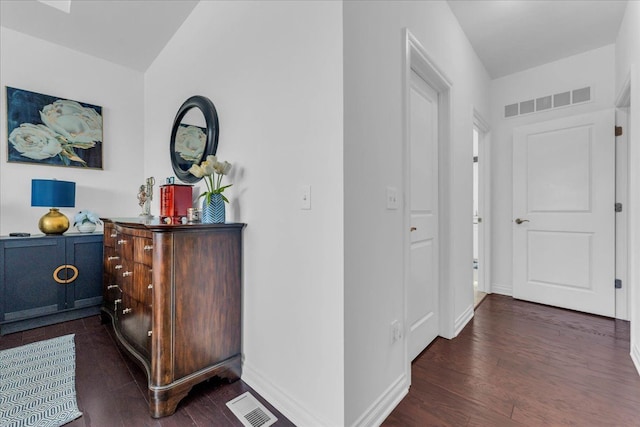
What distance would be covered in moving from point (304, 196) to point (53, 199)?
8.30ft

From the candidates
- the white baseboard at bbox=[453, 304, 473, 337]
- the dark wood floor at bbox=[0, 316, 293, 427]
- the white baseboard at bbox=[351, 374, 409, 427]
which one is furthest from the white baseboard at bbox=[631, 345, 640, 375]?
the dark wood floor at bbox=[0, 316, 293, 427]

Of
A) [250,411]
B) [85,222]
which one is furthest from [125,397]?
[85,222]

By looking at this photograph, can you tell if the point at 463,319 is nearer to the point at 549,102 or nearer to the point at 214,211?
the point at 214,211

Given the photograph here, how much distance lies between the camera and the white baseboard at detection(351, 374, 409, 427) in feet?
4.22

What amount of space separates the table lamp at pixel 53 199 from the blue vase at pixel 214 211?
5.77 feet

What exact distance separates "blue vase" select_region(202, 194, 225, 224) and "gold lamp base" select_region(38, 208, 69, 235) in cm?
190

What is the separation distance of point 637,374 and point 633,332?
0.38 meters

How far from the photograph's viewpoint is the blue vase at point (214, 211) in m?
1.73

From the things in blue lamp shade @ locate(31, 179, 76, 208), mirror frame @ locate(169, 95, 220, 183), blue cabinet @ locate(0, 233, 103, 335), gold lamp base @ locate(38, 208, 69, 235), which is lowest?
blue cabinet @ locate(0, 233, 103, 335)

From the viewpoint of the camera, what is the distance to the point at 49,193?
8.06 feet

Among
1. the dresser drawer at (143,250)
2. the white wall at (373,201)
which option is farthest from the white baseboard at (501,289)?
the dresser drawer at (143,250)

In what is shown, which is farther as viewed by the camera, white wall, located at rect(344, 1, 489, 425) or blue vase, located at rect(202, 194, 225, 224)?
blue vase, located at rect(202, 194, 225, 224)

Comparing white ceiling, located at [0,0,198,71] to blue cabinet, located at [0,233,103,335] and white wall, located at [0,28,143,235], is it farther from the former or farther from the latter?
blue cabinet, located at [0,233,103,335]

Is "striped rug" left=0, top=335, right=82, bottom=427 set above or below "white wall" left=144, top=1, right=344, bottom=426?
below
